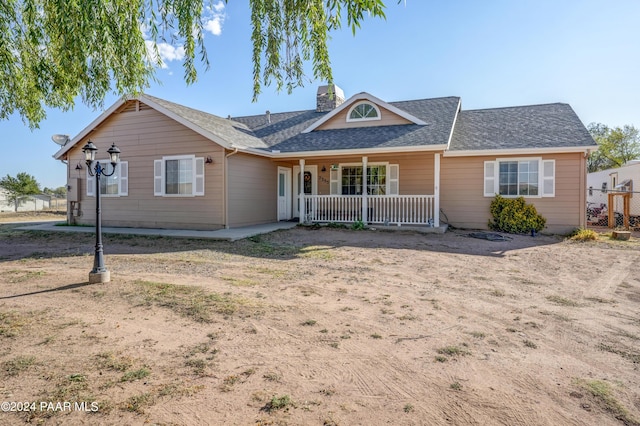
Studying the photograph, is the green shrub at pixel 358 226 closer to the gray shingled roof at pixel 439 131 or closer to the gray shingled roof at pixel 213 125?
the gray shingled roof at pixel 439 131

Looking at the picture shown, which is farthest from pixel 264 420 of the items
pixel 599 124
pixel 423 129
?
pixel 599 124

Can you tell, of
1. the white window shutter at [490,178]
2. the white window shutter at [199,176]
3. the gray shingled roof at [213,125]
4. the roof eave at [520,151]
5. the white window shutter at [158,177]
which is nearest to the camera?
the roof eave at [520,151]

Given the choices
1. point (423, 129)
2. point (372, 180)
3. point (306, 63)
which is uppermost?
point (423, 129)

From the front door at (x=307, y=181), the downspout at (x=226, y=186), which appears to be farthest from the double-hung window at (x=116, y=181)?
the front door at (x=307, y=181)

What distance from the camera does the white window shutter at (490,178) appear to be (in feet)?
39.1

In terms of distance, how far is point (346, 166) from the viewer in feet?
45.6

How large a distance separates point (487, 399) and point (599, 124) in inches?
1845

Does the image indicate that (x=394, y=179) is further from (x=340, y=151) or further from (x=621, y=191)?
(x=621, y=191)

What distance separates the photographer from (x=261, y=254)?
8250 millimetres

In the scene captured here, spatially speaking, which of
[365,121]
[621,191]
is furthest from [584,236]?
[365,121]

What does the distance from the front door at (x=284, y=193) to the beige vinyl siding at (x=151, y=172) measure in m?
3.37

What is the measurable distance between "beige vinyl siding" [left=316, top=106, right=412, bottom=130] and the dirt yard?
7823 millimetres

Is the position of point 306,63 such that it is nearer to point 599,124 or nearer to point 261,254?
point 261,254

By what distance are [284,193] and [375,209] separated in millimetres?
4088
